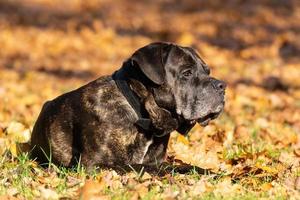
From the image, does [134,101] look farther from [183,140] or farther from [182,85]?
[183,140]

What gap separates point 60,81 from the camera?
16406 millimetres

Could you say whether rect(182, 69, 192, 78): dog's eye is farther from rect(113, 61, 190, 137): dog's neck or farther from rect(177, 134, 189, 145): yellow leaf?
rect(177, 134, 189, 145): yellow leaf

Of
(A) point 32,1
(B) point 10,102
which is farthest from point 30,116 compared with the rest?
(A) point 32,1

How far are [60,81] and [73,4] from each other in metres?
Result: 9.72

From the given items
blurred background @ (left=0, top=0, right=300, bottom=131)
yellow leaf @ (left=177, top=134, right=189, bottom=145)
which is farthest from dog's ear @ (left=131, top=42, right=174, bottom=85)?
blurred background @ (left=0, top=0, right=300, bottom=131)

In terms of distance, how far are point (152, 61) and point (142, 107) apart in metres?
0.44

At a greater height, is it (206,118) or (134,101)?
(134,101)

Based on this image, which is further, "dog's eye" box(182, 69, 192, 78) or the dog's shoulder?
"dog's eye" box(182, 69, 192, 78)

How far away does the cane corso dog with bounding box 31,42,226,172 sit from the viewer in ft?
22.3

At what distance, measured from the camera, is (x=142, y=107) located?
22.5ft

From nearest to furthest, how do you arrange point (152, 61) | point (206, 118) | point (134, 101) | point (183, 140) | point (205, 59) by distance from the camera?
point (152, 61) < point (134, 101) < point (206, 118) < point (183, 140) < point (205, 59)

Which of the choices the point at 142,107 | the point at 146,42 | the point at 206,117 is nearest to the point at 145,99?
the point at 142,107

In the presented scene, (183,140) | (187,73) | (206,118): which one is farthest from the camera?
(183,140)

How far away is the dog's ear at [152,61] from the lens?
671 cm
